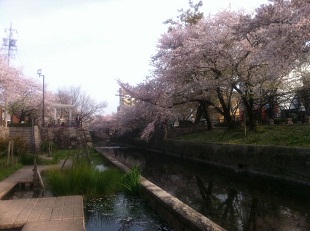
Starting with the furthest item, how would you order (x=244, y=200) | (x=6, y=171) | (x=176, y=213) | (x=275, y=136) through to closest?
1. (x=275, y=136)
2. (x=6, y=171)
3. (x=244, y=200)
4. (x=176, y=213)

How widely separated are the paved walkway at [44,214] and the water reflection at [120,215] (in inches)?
18.7

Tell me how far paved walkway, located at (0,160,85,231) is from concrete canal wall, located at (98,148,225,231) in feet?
5.86

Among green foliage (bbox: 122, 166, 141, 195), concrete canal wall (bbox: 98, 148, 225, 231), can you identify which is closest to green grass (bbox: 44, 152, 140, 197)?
green foliage (bbox: 122, 166, 141, 195)

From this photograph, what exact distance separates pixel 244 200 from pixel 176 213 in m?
4.93

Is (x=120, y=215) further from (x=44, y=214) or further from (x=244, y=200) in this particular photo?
(x=244, y=200)

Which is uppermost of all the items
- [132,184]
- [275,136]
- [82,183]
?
[275,136]

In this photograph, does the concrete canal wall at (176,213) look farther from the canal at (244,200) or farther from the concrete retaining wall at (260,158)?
the concrete retaining wall at (260,158)

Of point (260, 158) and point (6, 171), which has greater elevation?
point (260, 158)

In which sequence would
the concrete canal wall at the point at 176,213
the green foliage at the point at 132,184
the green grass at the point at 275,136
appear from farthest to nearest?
the green grass at the point at 275,136
the green foliage at the point at 132,184
the concrete canal wall at the point at 176,213

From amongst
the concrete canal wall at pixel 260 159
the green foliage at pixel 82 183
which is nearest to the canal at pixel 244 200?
the concrete canal wall at pixel 260 159

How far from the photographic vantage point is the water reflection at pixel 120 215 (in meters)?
7.24

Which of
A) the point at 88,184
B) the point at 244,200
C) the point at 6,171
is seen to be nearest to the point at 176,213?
the point at 88,184

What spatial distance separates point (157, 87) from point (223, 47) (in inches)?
295

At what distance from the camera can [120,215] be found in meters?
8.05
